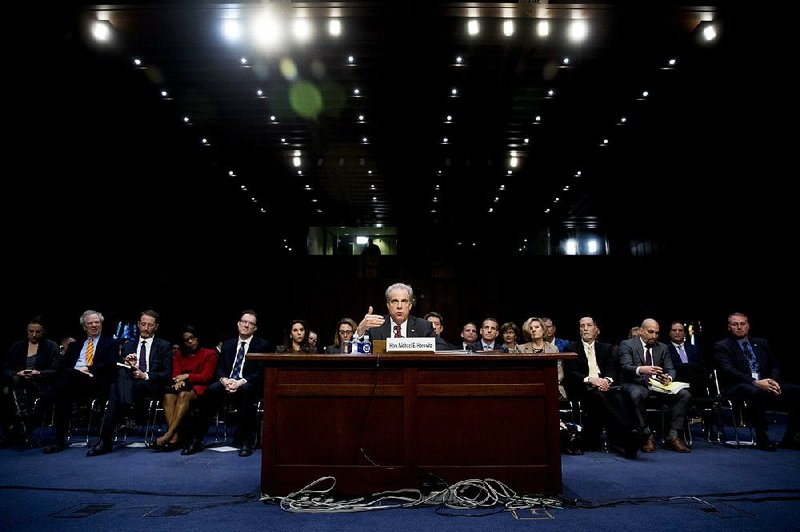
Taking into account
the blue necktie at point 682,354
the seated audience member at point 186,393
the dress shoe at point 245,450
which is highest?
the blue necktie at point 682,354

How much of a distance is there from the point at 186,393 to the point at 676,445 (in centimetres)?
529

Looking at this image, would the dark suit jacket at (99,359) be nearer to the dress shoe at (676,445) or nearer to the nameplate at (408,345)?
the nameplate at (408,345)

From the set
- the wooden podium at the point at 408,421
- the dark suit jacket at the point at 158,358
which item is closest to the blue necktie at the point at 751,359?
the wooden podium at the point at 408,421

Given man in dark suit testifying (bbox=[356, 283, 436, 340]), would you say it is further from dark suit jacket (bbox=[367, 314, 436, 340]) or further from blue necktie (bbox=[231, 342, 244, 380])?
blue necktie (bbox=[231, 342, 244, 380])

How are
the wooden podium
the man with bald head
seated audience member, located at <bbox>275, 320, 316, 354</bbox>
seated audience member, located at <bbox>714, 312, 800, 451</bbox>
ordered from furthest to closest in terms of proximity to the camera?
1. seated audience member, located at <bbox>275, 320, 316, 354</bbox>
2. seated audience member, located at <bbox>714, 312, 800, 451</bbox>
3. the man with bald head
4. the wooden podium

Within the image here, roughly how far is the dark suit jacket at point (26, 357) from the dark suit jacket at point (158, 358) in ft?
4.10

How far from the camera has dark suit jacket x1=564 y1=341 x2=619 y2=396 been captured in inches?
205

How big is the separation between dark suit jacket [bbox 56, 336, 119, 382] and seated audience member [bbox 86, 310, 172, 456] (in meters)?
0.09

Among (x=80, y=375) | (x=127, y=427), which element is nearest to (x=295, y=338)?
(x=80, y=375)

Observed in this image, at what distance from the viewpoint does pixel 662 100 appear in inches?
353

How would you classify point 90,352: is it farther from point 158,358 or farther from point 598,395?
point 598,395

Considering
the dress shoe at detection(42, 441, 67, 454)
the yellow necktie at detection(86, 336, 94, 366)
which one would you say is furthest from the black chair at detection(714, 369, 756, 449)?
the yellow necktie at detection(86, 336, 94, 366)

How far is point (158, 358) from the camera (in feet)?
17.6

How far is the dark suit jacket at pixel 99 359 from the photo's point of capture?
203 inches
